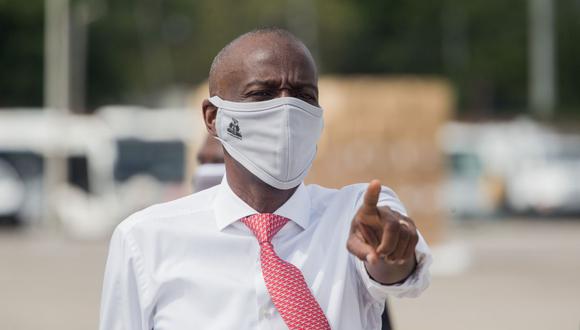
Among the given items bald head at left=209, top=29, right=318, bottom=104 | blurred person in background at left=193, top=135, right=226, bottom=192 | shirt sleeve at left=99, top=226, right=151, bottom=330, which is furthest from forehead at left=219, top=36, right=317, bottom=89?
blurred person in background at left=193, top=135, right=226, bottom=192

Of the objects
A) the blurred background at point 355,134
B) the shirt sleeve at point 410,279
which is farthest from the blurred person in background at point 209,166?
the shirt sleeve at point 410,279

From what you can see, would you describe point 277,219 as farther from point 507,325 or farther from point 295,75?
point 507,325

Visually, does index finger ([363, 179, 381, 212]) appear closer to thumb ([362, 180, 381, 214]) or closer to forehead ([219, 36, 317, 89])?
thumb ([362, 180, 381, 214])

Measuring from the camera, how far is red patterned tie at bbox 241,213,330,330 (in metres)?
2.98

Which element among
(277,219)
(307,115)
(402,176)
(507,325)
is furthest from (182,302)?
(402,176)

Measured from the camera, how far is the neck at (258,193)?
10.2 ft

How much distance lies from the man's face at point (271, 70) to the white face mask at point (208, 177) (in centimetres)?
220

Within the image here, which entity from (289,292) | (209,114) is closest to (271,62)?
(209,114)

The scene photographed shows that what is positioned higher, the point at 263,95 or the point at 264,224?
the point at 263,95

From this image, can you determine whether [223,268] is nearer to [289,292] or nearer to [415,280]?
[289,292]

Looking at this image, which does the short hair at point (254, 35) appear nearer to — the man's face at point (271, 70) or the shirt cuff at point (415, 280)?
the man's face at point (271, 70)

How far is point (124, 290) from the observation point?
3080 mm

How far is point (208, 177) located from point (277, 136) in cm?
232

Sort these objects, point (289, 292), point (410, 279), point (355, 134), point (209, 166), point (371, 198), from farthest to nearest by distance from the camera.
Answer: point (355, 134) → point (209, 166) → point (289, 292) → point (410, 279) → point (371, 198)
